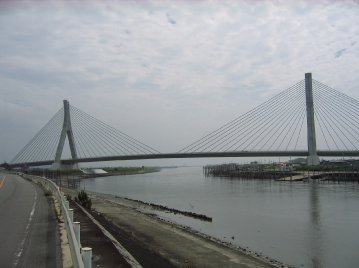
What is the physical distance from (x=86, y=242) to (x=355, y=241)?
47.8ft

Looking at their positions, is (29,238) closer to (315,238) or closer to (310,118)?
(315,238)

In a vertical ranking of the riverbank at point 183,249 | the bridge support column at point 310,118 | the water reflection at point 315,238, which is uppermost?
the bridge support column at point 310,118

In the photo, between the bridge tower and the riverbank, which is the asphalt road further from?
the bridge tower

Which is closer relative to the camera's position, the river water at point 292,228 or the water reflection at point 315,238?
the water reflection at point 315,238

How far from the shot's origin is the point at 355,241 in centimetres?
1977

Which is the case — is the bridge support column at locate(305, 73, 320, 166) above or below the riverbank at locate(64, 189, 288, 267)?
above

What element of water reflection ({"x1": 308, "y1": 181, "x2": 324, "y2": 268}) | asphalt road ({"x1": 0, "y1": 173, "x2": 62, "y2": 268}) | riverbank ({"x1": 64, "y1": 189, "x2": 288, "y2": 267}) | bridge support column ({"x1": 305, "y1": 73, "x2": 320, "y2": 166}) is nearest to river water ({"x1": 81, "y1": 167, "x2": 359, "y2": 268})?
water reflection ({"x1": 308, "y1": 181, "x2": 324, "y2": 268})

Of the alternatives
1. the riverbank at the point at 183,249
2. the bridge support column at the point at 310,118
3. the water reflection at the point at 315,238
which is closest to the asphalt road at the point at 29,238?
the riverbank at the point at 183,249

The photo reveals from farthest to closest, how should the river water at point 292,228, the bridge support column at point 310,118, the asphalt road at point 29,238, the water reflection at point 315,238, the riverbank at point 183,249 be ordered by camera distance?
the bridge support column at point 310,118 → the river water at point 292,228 → the water reflection at point 315,238 → the riverbank at point 183,249 → the asphalt road at point 29,238

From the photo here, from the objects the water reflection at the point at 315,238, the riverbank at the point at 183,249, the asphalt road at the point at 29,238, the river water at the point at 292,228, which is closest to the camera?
the asphalt road at the point at 29,238

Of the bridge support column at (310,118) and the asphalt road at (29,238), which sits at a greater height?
the bridge support column at (310,118)

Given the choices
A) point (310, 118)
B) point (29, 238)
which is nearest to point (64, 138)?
point (310, 118)

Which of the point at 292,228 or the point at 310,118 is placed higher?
the point at 310,118

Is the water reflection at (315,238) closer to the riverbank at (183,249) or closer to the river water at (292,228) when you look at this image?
the river water at (292,228)
